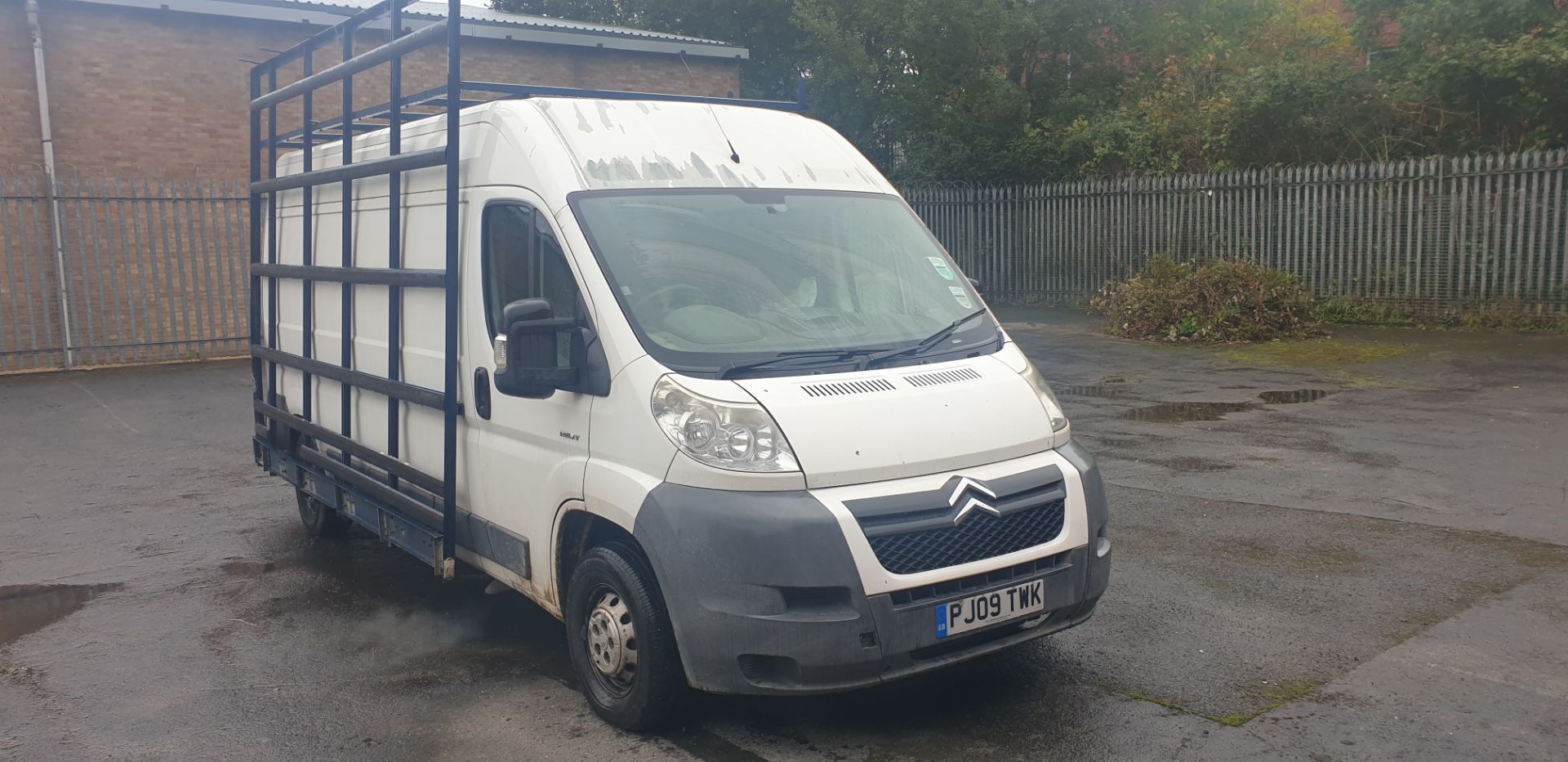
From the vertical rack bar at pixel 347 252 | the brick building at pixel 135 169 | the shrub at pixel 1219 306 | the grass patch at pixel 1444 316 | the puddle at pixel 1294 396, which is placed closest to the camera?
the vertical rack bar at pixel 347 252

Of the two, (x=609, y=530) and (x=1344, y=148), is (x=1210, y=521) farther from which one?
(x=1344, y=148)

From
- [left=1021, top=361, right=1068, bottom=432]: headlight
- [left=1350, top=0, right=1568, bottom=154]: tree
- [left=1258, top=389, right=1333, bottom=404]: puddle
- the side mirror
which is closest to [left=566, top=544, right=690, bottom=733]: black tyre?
the side mirror

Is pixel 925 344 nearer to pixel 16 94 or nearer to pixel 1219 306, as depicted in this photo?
pixel 1219 306

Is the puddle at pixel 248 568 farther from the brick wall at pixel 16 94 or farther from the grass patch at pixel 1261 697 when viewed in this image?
the brick wall at pixel 16 94

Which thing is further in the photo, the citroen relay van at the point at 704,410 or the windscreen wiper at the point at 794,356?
the windscreen wiper at the point at 794,356

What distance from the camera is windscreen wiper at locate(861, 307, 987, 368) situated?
4.46m

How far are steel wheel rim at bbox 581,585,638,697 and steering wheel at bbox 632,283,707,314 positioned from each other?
1.00 metres

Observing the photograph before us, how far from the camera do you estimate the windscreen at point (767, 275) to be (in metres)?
4.41

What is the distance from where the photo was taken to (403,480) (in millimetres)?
5766

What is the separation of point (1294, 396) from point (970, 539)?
8309mm

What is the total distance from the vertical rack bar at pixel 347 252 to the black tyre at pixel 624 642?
235cm

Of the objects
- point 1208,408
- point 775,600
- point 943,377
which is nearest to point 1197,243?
point 1208,408

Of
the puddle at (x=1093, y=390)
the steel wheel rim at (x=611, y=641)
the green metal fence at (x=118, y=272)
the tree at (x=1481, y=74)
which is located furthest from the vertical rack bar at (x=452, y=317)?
the tree at (x=1481, y=74)

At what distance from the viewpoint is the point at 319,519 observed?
741cm
